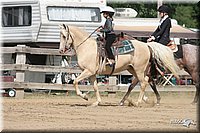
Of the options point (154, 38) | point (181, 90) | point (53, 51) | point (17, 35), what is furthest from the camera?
point (17, 35)

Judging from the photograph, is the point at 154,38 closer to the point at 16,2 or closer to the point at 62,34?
the point at 62,34

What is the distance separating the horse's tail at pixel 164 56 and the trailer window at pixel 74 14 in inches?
383

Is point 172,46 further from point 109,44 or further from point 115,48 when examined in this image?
point 109,44

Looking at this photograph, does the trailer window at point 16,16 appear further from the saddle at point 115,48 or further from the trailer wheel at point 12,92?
the saddle at point 115,48

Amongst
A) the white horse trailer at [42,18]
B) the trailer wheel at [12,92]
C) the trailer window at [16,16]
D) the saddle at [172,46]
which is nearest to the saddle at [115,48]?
the saddle at [172,46]

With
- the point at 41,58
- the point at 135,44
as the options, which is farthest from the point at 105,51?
the point at 41,58

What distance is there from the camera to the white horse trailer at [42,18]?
69.3 feet

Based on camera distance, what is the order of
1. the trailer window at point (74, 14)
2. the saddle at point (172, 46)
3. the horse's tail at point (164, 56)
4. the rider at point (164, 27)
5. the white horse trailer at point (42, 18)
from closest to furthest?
the horse's tail at point (164, 56), the rider at point (164, 27), the saddle at point (172, 46), the white horse trailer at point (42, 18), the trailer window at point (74, 14)

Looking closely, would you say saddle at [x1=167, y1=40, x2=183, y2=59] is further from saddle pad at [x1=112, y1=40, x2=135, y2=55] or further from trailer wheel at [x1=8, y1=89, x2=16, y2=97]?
trailer wheel at [x1=8, y1=89, x2=16, y2=97]

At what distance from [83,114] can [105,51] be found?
2568mm

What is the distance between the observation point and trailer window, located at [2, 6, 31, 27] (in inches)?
846

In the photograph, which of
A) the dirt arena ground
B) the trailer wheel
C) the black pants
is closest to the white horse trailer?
the trailer wheel

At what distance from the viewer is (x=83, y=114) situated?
9.62m

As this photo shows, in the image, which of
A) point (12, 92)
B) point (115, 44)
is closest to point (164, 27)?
point (115, 44)
